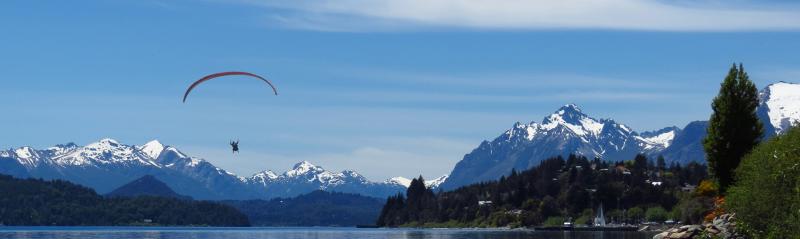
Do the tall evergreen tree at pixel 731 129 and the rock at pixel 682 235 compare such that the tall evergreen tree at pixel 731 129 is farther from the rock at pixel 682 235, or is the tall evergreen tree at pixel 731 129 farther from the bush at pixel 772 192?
the bush at pixel 772 192

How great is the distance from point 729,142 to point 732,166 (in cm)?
272

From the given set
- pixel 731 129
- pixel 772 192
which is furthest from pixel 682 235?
pixel 731 129

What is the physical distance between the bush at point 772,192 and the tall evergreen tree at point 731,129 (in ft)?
80.0

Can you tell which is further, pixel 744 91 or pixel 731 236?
pixel 744 91

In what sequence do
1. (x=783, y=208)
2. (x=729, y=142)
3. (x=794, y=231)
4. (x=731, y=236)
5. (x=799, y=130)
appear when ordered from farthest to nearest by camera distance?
1. (x=729, y=142)
2. (x=731, y=236)
3. (x=799, y=130)
4. (x=783, y=208)
5. (x=794, y=231)

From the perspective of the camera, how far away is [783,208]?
93.6 m

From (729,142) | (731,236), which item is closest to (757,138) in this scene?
(729,142)

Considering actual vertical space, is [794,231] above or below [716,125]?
below

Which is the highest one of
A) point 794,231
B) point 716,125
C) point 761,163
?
point 716,125

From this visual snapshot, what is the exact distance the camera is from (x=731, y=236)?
4245 inches

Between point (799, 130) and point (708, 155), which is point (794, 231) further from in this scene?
point (708, 155)

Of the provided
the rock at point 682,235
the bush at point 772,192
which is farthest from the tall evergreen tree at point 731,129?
the bush at point 772,192

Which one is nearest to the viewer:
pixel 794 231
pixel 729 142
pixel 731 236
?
pixel 794 231

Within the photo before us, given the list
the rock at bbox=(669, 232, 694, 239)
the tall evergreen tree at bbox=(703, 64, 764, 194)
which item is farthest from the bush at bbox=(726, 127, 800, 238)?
the tall evergreen tree at bbox=(703, 64, 764, 194)
